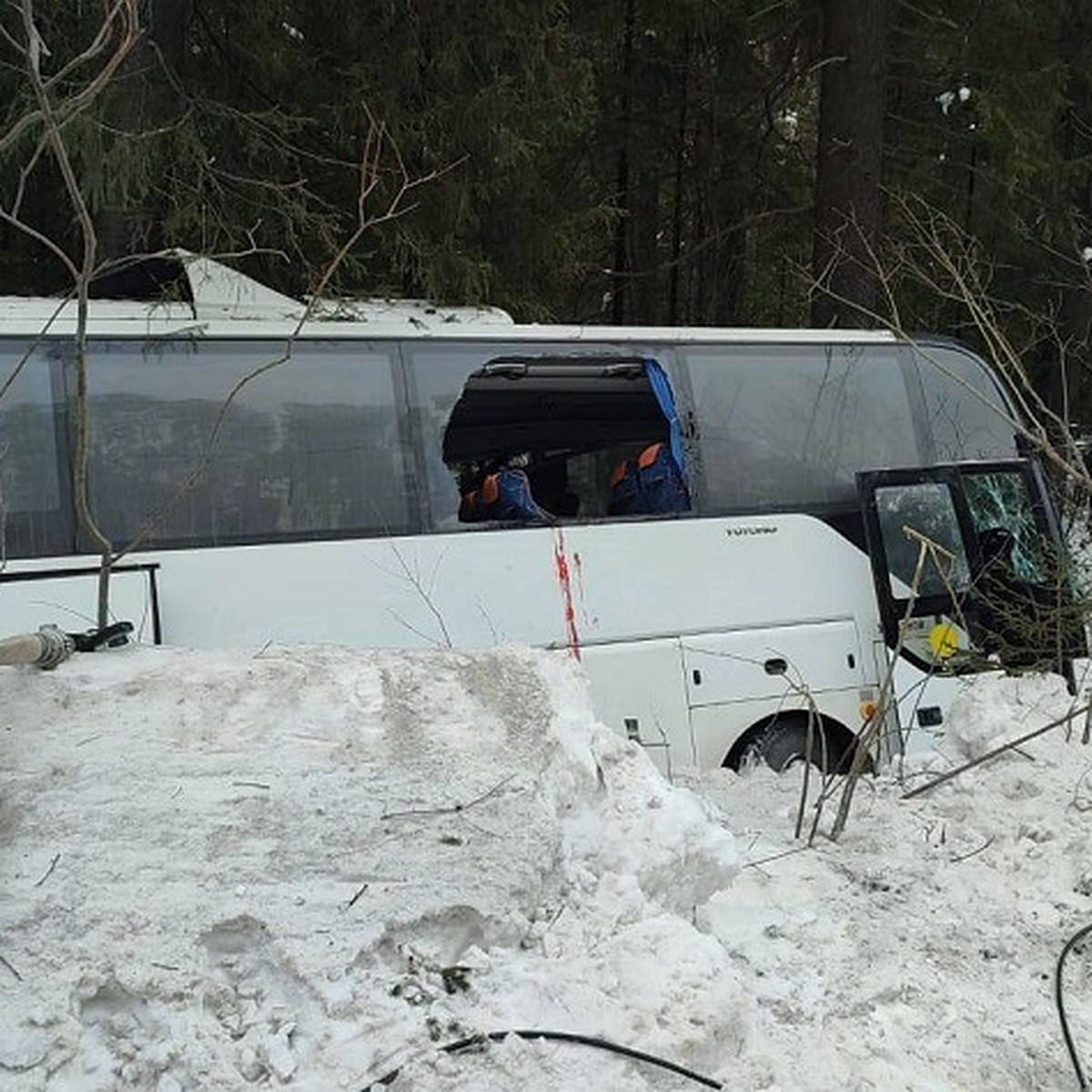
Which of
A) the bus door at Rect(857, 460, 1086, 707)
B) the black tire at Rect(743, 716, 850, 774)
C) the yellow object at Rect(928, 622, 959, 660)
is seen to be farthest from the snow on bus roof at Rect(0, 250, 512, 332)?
the yellow object at Rect(928, 622, 959, 660)

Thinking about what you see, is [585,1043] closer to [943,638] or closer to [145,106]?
[943,638]

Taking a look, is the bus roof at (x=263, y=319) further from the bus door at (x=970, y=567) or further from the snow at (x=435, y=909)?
the snow at (x=435, y=909)

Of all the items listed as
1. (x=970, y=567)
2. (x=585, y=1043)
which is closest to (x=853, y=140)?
(x=970, y=567)

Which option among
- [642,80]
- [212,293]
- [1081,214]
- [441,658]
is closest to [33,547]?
[212,293]

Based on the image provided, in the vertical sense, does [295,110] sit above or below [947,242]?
above

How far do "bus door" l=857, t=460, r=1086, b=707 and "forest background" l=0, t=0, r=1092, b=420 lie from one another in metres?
0.82

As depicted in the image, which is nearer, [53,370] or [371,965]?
[371,965]

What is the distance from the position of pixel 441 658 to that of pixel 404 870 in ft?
3.24

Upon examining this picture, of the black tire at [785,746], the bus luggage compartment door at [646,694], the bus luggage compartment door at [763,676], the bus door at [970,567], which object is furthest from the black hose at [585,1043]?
the bus door at [970,567]

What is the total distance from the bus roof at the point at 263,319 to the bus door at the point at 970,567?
118cm

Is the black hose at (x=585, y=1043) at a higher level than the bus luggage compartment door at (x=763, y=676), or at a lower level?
higher

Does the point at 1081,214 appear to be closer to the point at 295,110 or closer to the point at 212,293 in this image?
the point at 295,110

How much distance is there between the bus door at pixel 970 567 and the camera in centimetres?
660

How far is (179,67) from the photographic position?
8539 millimetres
